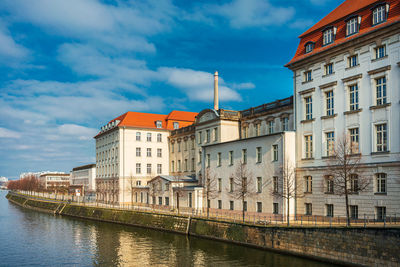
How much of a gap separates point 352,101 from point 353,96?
461mm

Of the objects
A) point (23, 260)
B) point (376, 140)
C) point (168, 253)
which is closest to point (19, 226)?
point (23, 260)

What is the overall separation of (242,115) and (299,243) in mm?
29728

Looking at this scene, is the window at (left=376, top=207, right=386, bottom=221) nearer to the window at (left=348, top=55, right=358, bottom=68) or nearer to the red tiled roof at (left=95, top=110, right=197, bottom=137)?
the window at (left=348, top=55, right=358, bottom=68)

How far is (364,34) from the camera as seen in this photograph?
35.0 metres

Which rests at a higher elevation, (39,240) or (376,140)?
(376,140)

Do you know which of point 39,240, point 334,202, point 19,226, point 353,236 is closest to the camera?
point 353,236

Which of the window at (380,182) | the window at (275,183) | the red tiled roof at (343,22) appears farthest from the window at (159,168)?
the window at (380,182)

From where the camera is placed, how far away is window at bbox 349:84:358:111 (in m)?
36.8

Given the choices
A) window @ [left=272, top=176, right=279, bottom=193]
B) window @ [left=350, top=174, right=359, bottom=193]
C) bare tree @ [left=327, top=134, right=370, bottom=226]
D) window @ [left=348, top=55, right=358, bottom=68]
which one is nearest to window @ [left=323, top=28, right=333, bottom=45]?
window @ [left=348, top=55, right=358, bottom=68]

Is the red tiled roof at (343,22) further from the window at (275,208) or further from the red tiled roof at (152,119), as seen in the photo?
the red tiled roof at (152,119)

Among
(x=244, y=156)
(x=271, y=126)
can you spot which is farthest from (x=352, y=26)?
(x=244, y=156)

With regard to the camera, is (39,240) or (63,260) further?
(39,240)

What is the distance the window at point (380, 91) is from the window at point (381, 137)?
1986 millimetres

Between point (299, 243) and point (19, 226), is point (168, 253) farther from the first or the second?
point (19, 226)
